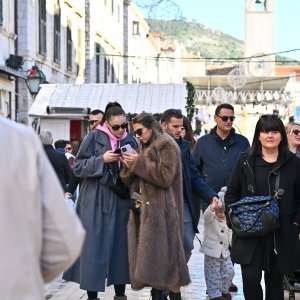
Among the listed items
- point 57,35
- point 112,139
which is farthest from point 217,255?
point 57,35

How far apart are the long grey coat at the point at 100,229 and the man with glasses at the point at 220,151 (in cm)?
138

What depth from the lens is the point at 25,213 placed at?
2549 mm

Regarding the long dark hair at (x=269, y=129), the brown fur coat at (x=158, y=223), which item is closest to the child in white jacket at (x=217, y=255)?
the brown fur coat at (x=158, y=223)

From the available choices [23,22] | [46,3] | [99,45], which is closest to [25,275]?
[23,22]

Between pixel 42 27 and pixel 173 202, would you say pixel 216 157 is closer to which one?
pixel 173 202

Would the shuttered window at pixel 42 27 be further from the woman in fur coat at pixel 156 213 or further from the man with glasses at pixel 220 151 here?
the woman in fur coat at pixel 156 213

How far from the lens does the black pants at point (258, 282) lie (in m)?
6.14

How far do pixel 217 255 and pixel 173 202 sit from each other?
138 centimetres

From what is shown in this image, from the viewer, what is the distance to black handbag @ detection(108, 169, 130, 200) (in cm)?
723

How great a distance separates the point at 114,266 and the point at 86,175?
0.90 m

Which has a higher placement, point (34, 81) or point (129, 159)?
point (34, 81)

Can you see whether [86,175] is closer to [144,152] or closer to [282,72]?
[144,152]

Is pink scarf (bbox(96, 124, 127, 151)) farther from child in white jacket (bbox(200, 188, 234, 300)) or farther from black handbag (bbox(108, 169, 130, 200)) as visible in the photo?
child in white jacket (bbox(200, 188, 234, 300))

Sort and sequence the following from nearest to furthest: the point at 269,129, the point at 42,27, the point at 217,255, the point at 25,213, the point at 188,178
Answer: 1. the point at 25,213
2. the point at 269,129
3. the point at 188,178
4. the point at 217,255
5. the point at 42,27
